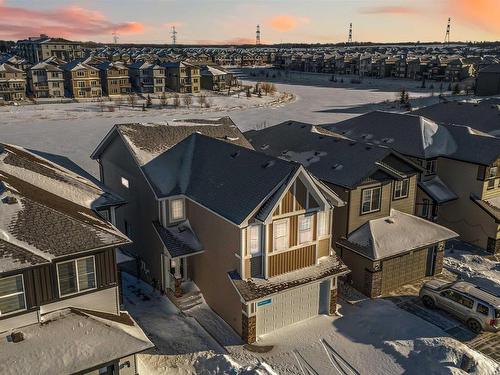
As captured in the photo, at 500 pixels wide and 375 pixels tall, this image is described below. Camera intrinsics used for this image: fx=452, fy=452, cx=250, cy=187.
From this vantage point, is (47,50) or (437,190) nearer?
(437,190)

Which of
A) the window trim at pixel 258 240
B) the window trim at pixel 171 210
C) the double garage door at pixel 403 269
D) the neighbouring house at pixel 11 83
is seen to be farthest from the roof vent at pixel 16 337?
the neighbouring house at pixel 11 83

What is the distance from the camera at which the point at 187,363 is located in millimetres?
17906

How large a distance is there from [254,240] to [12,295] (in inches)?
362

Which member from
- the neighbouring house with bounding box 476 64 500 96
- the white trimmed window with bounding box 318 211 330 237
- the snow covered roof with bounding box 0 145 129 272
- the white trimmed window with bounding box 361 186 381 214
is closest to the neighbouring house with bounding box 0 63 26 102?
the snow covered roof with bounding box 0 145 129 272

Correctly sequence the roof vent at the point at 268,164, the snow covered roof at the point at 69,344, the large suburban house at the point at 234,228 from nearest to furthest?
1. the snow covered roof at the point at 69,344
2. the large suburban house at the point at 234,228
3. the roof vent at the point at 268,164

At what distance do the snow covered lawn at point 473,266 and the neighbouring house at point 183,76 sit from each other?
91.4 meters

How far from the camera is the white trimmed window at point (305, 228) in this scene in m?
19.9

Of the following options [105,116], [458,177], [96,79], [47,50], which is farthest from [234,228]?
[47,50]

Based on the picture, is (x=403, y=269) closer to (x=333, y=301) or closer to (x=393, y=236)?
(x=393, y=236)

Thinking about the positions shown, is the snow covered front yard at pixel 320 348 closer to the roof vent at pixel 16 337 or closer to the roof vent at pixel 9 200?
the roof vent at pixel 16 337

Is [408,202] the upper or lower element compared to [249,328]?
upper

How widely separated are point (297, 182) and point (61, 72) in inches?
3837

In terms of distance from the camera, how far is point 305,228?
66.2ft

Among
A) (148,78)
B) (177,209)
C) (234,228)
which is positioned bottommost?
(177,209)
